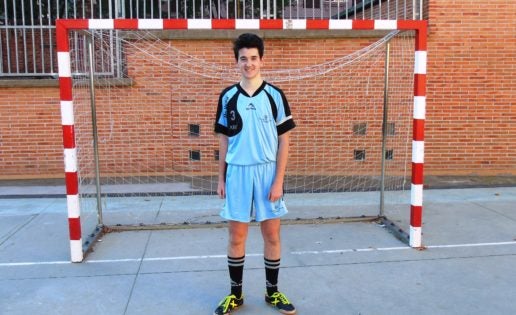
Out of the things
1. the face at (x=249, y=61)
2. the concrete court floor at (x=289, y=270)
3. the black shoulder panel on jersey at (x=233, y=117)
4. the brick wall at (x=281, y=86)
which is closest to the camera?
the face at (x=249, y=61)

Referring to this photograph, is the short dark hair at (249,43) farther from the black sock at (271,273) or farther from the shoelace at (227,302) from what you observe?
the shoelace at (227,302)

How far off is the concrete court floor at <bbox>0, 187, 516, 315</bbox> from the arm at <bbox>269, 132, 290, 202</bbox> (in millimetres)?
986

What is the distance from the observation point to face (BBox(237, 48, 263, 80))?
11.8 ft

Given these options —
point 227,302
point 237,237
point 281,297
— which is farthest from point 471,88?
point 227,302

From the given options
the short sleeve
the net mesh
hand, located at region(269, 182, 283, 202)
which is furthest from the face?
the net mesh

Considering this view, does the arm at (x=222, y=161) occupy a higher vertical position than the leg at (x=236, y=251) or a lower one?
higher

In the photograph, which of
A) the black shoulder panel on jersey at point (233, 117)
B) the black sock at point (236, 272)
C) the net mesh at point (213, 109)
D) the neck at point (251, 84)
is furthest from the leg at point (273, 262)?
the net mesh at point (213, 109)

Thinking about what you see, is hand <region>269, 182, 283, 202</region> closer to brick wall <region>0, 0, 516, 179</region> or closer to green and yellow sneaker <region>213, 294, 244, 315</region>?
green and yellow sneaker <region>213, 294, 244, 315</region>

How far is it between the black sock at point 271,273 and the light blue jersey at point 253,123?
0.84 metres

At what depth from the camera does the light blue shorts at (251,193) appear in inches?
146

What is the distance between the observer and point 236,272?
12.8 ft


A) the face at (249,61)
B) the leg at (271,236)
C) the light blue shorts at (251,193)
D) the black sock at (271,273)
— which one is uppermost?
the face at (249,61)

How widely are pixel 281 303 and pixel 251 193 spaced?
0.95 metres

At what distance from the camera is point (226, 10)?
9.77 meters
